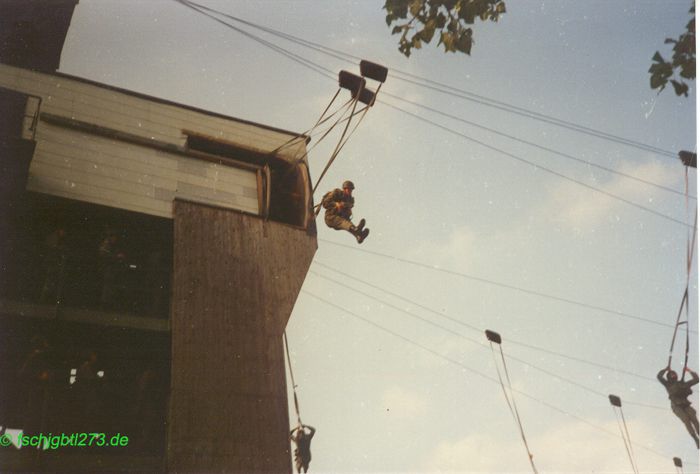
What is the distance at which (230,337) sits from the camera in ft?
30.2

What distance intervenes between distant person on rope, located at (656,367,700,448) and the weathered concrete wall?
6694 mm

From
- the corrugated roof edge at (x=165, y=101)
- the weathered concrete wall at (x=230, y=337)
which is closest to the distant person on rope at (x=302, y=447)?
the weathered concrete wall at (x=230, y=337)

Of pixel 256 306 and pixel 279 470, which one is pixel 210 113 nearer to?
Answer: pixel 256 306

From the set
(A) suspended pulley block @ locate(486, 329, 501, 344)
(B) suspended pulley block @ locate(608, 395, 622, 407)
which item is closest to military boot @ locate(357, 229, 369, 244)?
(A) suspended pulley block @ locate(486, 329, 501, 344)

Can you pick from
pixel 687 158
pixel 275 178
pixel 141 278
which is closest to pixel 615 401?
pixel 687 158

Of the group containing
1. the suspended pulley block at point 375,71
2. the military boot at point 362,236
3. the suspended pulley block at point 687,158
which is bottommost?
the suspended pulley block at point 687,158

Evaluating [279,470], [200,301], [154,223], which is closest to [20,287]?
[154,223]

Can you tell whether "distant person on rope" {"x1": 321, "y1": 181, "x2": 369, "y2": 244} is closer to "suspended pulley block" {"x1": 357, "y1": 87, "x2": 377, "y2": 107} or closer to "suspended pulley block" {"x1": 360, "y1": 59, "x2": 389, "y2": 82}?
"suspended pulley block" {"x1": 357, "y1": 87, "x2": 377, "y2": 107}

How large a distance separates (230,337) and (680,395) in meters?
7.91

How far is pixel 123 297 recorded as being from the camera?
10.6 m

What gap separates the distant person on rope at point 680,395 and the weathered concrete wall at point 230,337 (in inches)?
264

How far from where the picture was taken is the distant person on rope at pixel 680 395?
30.2 ft

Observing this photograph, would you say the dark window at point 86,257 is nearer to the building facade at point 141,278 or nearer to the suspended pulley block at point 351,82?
the building facade at point 141,278

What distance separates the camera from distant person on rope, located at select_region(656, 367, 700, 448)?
921 centimetres
